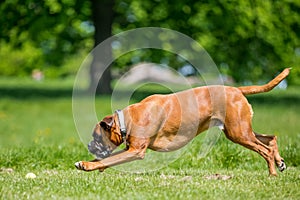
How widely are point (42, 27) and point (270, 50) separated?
29.1ft

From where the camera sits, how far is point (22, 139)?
1465cm

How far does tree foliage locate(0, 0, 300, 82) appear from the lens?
2003 cm

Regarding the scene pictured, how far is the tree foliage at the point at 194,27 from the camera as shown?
20031 mm

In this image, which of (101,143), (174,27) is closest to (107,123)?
(101,143)

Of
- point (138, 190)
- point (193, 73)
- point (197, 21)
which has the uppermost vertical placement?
point (138, 190)

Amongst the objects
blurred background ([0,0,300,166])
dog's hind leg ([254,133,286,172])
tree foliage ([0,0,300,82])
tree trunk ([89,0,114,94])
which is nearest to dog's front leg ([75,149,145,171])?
dog's hind leg ([254,133,286,172])

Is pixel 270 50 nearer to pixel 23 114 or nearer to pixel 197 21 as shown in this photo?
pixel 197 21

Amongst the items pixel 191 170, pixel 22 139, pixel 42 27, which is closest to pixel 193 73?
pixel 42 27

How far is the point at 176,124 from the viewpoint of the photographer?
735 centimetres

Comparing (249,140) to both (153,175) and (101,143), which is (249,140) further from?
(101,143)

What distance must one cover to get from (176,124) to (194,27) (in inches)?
582

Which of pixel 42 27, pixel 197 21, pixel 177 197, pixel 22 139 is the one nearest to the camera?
pixel 177 197

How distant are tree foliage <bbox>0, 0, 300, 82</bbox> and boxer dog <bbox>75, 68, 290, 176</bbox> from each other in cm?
1225

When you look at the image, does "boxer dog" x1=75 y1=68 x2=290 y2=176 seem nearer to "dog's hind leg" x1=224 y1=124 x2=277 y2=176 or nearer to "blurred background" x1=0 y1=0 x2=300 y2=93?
"dog's hind leg" x1=224 y1=124 x2=277 y2=176
